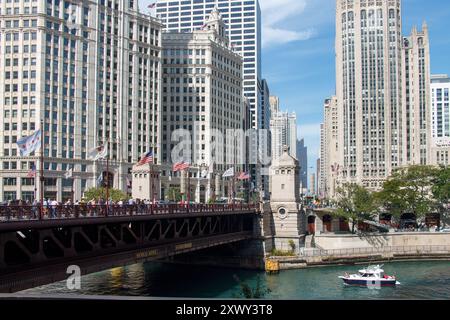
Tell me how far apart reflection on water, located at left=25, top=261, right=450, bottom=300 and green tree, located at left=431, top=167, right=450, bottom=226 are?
36.0 meters

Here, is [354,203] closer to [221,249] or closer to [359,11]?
[221,249]

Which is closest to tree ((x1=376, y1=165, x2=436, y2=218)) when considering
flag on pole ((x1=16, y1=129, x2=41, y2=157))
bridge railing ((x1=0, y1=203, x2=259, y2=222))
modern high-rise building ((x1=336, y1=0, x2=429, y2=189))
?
bridge railing ((x1=0, y1=203, x2=259, y2=222))

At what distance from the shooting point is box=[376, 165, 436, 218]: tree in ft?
362

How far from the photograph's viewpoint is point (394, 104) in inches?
A: 7446

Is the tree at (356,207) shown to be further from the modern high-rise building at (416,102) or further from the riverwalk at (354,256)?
the modern high-rise building at (416,102)

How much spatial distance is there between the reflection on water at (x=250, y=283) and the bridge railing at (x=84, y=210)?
29.8 feet

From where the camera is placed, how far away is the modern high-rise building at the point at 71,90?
392 ft

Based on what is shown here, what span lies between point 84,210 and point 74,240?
Answer: 4886mm

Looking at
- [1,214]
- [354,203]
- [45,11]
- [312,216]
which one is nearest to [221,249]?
[312,216]

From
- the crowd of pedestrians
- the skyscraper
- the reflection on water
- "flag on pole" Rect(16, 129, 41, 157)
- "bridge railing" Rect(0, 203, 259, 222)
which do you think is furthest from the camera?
the skyscraper

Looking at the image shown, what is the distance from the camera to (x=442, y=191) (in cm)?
11369

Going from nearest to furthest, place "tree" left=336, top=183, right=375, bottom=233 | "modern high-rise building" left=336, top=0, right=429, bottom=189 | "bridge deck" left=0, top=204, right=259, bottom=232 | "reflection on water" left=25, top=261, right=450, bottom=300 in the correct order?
"bridge deck" left=0, top=204, right=259, bottom=232
"reflection on water" left=25, top=261, right=450, bottom=300
"tree" left=336, top=183, right=375, bottom=233
"modern high-rise building" left=336, top=0, right=429, bottom=189

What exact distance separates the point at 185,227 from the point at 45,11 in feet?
262

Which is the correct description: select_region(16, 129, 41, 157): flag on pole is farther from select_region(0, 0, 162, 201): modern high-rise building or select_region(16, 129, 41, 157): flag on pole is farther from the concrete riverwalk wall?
select_region(0, 0, 162, 201): modern high-rise building
